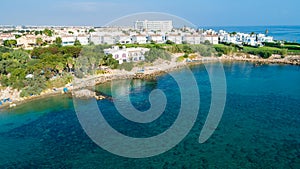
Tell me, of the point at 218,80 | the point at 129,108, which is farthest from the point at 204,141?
the point at 218,80

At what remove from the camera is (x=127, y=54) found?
2602 centimetres

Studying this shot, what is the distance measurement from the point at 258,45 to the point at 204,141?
30.2 metres

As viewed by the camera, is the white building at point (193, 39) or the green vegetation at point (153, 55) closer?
the green vegetation at point (153, 55)

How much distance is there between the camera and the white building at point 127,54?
25.1 metres

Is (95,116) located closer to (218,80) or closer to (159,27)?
(218,80)

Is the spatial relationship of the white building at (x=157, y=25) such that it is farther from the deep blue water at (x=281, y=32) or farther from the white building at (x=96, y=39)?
the white building at (x=96, y=39)

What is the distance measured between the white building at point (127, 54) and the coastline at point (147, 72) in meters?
1.84

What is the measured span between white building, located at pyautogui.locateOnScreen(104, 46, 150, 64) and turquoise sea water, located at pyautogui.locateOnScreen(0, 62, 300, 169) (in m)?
7.33

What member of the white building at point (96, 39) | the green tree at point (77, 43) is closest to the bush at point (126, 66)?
the green tree at point (77, 43)

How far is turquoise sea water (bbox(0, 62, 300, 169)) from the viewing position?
9.48m

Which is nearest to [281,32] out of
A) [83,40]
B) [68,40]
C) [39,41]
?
[83,40]

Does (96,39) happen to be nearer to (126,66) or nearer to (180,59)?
(180,59)

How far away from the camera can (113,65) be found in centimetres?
2336

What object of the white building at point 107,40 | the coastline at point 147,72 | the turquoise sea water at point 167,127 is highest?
the white building at point 107,40
